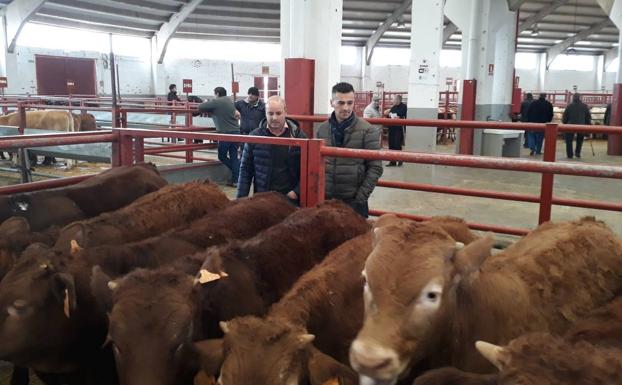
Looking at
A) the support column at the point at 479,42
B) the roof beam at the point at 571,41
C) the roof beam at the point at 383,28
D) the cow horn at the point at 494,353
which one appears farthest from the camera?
the roof beam at the point at 571,41

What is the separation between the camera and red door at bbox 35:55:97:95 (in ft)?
78.0

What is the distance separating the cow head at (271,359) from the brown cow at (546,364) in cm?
38

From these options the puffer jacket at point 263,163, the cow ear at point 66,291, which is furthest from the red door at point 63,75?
the cow ear at point 66,291

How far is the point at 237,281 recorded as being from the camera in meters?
3.05

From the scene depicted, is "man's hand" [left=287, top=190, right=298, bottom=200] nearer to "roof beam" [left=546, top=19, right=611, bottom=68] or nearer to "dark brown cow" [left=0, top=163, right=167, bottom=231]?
"dark brown cow" [left=0, top=163, right=167, bottom=231]

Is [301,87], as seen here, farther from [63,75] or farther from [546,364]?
[63,75]

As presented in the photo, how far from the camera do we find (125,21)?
82.5ft

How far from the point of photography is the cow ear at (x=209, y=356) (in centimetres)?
228

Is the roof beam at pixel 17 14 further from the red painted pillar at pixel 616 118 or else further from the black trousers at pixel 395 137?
the red painted pillar at pixel 616 118

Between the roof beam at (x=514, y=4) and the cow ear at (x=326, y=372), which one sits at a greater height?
the roof beam at (x=514, y=4)

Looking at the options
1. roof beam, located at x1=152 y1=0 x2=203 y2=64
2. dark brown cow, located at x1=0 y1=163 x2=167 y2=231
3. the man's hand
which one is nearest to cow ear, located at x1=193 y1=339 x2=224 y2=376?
the man's hand

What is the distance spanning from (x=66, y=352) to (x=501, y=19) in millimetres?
12884

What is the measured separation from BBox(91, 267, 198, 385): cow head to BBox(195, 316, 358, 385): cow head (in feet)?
0.70

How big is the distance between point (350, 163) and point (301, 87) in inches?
158
